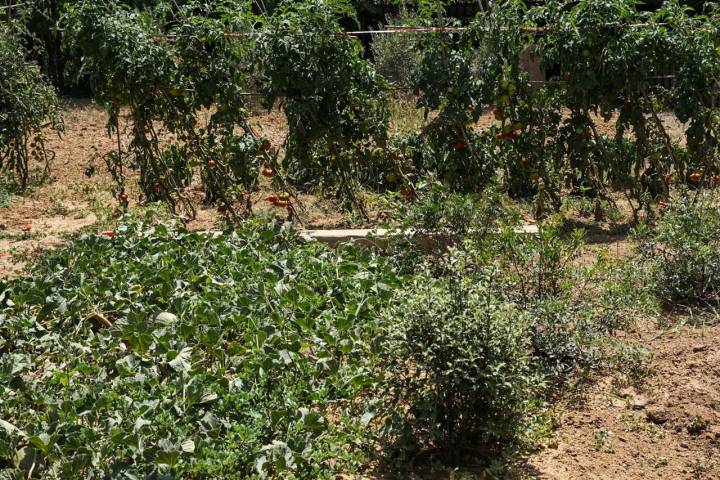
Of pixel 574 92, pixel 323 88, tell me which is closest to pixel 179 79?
pixel 323 88

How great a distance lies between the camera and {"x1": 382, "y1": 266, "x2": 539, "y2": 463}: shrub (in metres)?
3.61

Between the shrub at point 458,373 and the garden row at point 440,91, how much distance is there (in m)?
3.03

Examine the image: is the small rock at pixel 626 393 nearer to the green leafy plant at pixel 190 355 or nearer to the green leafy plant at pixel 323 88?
the green leafy plant at pixel 190 355

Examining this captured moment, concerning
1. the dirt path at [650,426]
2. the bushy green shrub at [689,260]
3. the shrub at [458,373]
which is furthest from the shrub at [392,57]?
the shrub at [458,373]

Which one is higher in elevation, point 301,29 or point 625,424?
point 301,29

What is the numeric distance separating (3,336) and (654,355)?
319 cm

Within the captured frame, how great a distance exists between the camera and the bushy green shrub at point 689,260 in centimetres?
516

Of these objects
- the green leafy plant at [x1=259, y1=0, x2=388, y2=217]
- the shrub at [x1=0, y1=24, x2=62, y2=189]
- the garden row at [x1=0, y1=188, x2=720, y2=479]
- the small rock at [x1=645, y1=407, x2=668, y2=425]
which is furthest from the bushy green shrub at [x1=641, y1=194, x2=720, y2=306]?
the shrub at [x1=0, y1=24, x2=62, y2=189]

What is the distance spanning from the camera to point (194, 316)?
469cm

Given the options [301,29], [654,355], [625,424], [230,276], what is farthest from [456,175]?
[625,424]

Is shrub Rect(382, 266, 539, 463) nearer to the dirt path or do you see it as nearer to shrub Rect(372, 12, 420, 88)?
the dirt path

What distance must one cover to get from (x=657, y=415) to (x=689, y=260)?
1.38 meters

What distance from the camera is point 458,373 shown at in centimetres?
362

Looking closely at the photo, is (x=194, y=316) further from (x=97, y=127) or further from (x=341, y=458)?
(x=97, y=127)
